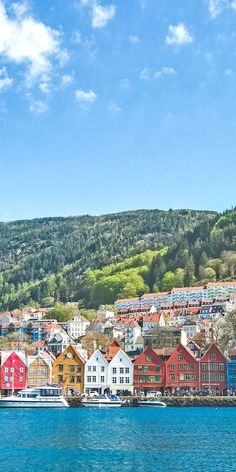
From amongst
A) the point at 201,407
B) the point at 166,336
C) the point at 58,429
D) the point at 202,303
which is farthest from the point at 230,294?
the point at 58,429

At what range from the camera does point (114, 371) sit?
103250 mm

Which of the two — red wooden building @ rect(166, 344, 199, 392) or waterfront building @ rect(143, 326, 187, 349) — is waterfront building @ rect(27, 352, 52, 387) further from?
waterfront building @ rect(143, 326, 187, 349)

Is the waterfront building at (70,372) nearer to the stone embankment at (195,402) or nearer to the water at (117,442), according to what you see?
the stone embankment at (195,402)

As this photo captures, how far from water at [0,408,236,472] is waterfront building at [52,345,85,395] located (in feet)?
95.6

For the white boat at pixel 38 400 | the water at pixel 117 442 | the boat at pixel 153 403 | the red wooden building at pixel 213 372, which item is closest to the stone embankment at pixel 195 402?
the boat at pixel 153 403

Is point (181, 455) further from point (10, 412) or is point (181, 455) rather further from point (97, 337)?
point (97, 337)

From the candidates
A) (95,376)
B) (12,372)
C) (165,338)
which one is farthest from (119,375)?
(165,338)

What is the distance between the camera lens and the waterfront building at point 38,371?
103194 mm

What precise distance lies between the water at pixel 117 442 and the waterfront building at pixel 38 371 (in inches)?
1149

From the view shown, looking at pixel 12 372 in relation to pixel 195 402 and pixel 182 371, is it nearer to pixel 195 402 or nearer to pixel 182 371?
pixel 182 371

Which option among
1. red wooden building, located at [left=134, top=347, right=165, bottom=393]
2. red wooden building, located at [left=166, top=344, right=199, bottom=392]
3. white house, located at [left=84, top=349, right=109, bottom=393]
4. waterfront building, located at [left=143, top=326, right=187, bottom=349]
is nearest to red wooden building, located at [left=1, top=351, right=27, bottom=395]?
white house, located at [left=84, top=349, right=109, bottom=393]

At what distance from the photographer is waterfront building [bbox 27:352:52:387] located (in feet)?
339

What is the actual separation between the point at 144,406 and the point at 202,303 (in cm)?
10052

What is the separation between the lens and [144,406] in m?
88.2
